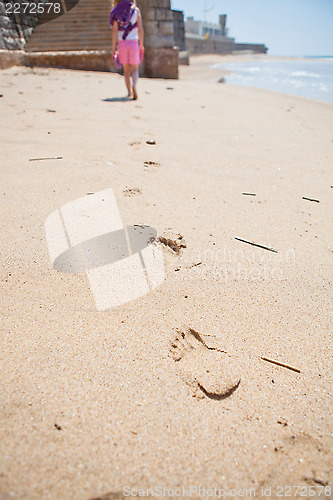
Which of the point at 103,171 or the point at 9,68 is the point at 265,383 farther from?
the point at 9,68

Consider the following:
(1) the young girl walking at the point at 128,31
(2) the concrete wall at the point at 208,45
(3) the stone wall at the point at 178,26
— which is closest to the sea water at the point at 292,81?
(3) the stone wall at the point at 178,26

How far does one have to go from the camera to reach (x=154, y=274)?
4.10ft

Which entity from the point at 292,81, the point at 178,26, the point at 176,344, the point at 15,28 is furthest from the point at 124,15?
the point at 178,26

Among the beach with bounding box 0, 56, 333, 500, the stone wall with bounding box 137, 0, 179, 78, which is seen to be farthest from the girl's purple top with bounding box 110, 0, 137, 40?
the stone wall with bounding box 137, 0, 179, 78

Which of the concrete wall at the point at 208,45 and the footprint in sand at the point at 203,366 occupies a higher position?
the concrete wall at the point at 208,45

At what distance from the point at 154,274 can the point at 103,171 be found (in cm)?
108

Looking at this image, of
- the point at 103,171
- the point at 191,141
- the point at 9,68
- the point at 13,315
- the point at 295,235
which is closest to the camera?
the point at 13,315

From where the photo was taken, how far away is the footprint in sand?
0.87 meters

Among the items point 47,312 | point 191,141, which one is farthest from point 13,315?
point 191,141

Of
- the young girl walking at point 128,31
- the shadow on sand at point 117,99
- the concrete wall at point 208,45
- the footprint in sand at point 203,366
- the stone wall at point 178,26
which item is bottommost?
the footprint in sand at point 203,366

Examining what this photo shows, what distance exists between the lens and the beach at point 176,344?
27.4 inches

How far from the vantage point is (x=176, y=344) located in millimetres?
981

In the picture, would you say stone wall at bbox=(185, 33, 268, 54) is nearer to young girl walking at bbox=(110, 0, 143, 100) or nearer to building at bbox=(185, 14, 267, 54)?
building at bbox=(185, 14, 267, 54)

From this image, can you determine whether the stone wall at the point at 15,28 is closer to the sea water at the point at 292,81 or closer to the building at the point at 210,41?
the sea water at the point at 292,81
